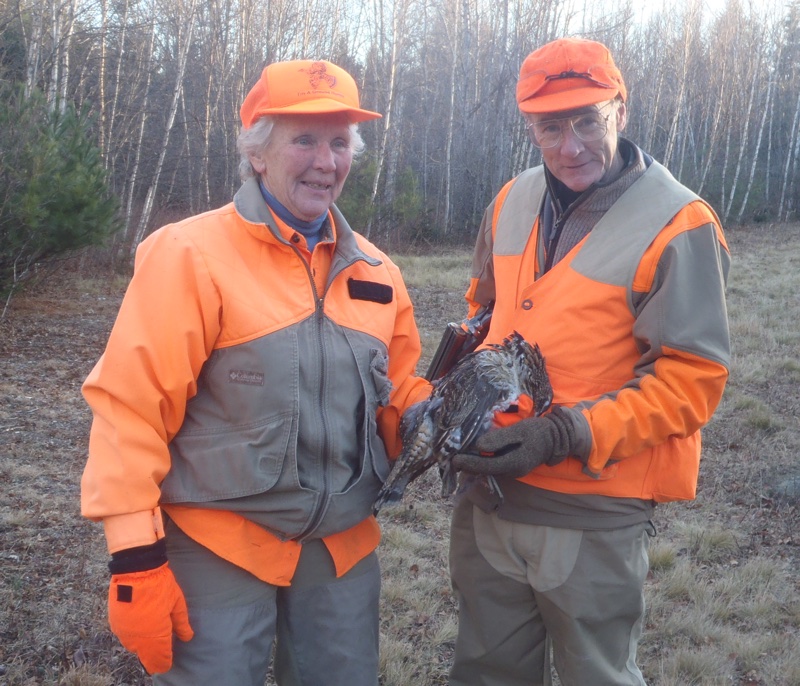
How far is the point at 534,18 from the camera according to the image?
1089 inches

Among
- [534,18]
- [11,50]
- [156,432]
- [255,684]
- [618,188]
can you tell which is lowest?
[255,684]

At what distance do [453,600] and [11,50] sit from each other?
1509cm

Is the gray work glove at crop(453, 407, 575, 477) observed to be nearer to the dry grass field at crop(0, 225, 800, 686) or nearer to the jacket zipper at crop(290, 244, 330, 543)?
the jacket zipper at crop(290, 244, 330, 543)

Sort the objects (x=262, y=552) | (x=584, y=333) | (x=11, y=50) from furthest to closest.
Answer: (x=11, y=50) → (x=584, y=333) → (x=262, y=552)

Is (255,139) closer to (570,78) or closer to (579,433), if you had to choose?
(570,78)

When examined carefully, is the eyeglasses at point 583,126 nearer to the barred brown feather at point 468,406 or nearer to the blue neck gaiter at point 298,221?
the barred brown feather at point 468,406

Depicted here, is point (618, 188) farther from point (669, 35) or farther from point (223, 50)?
point (669, 35)

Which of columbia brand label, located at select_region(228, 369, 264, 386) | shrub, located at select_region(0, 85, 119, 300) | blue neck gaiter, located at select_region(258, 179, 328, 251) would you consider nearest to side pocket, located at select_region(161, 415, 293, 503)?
columbia brand label, located at select_region(228, 369, 264, 386)

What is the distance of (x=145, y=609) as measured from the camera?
204 cm

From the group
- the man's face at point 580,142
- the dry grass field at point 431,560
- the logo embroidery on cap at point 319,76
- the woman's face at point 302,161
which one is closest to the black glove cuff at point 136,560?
the woman's face at point 302,161

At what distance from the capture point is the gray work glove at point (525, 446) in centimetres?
237

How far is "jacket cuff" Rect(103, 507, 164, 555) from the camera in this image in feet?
6.73

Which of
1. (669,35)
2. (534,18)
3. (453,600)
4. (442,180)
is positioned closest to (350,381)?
(453,600)

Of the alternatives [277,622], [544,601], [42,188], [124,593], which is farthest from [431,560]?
[42,188]
